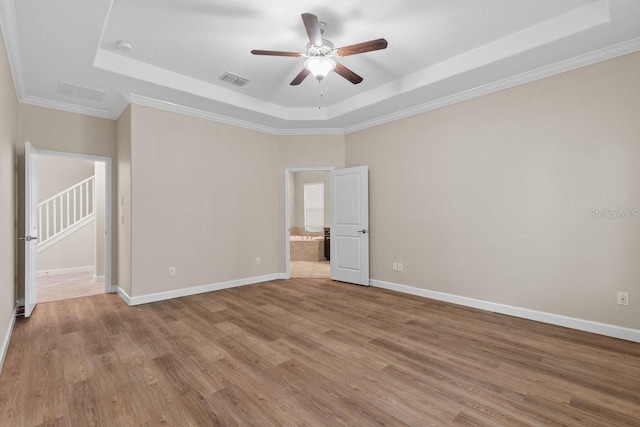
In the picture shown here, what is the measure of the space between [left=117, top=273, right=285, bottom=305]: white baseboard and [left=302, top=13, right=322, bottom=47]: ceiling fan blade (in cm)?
379

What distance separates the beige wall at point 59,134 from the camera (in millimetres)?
4191

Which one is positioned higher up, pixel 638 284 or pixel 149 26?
pixel 149 26

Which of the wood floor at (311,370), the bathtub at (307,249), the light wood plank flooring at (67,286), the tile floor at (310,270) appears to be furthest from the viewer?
the bathtub at (307,249)

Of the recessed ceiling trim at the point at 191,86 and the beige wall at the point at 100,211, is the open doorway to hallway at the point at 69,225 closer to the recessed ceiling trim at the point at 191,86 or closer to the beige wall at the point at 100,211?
the beige wall at the point at 100,211

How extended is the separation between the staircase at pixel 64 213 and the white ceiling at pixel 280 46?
3.23 meters

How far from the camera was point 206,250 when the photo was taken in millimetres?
4914

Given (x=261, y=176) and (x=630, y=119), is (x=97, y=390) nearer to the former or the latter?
(x=261, y=176)

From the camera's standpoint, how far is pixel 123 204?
455cm

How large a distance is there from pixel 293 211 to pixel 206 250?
5.01m

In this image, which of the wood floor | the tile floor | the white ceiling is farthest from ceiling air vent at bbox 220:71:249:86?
the tile floor

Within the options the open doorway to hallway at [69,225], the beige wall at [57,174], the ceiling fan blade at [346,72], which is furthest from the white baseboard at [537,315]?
the beige wall at [57,174]

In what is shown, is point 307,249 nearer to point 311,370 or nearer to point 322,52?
point 311,370

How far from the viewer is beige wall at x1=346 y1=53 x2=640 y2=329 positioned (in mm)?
3066

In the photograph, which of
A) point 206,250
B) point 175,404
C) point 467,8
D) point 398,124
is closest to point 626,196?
point 467,8
